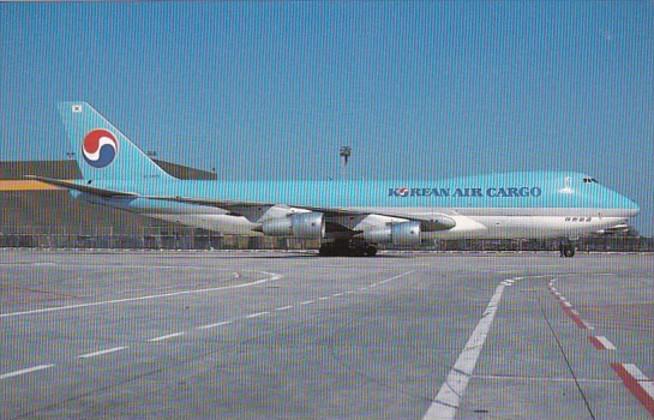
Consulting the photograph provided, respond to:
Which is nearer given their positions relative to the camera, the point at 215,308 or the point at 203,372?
the point at 203,372

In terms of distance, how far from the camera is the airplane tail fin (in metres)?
47.2

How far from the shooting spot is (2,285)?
18.7m

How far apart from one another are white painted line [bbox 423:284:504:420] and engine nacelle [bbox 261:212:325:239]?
2796 centimetres

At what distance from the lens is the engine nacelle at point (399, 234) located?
130 ft

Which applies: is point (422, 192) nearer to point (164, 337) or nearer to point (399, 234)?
point (399, 234)

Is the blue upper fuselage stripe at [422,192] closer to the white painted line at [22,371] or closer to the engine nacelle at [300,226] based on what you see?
the engine nacelle at [300,226]

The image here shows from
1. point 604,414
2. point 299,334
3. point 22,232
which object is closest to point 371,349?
point 299,334

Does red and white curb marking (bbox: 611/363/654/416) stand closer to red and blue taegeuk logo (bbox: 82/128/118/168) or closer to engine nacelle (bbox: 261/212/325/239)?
engine nacelle (bbox: 261/212/325/239)

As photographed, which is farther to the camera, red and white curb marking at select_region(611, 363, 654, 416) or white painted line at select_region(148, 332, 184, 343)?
white painted line at select_region(148, 332, 184, 343)

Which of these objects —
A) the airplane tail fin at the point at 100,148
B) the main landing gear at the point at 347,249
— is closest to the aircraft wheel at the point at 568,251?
the main landing gear at the point at 347,249

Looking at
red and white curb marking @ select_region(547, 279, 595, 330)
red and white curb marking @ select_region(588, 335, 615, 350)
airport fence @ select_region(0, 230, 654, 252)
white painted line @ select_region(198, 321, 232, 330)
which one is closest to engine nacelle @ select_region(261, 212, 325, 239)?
red and white curb marking @ select_region(547, 279, 595, 330)

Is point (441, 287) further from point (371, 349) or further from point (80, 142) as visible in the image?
point (80, 142)

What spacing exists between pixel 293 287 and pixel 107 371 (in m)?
12.4

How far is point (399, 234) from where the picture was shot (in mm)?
39594
